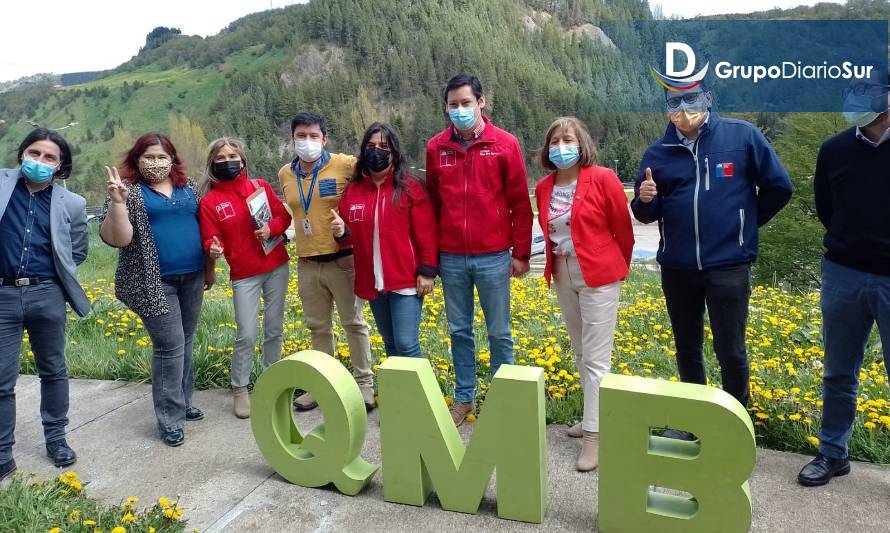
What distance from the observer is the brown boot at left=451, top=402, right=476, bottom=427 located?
4211 mm

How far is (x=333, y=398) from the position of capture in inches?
136

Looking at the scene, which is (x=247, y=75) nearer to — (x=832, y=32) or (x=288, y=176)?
(x=832, y=32)

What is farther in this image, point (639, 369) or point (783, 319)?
point (783, 319)

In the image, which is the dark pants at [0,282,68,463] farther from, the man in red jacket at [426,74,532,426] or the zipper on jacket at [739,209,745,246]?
the zipper on jacket at [739,209,745,246]

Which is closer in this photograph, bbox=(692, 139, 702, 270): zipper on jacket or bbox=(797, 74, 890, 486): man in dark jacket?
bbox=(797, 74, 890, 486): man in dark jacket

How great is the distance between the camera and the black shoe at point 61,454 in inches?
157

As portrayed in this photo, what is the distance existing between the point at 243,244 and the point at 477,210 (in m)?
1.66

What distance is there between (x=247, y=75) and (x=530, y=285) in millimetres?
110072

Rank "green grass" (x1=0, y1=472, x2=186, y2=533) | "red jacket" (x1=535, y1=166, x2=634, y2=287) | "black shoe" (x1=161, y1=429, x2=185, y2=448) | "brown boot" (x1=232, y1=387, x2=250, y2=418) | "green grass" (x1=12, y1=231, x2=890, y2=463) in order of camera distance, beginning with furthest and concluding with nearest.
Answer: "brown boot" (x1=232, y1=387, x2=250, y2=418) → "black shoe" (x1=161, y1=429, x2=185, y2=448) → "green grass" (x1=12, y1=231, x2=890, y2=463) → "red jacket" (x1=535, y1=166, x2=634, y2=287) → "green grass" (x1=0, y1=472, x2=186, y2=533)

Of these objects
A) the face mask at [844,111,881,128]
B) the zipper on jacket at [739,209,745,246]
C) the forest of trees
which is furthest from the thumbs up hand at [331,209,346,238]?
the forest of trees

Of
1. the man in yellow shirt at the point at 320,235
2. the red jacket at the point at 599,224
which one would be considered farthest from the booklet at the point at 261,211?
the red jacket at the point at 599,224

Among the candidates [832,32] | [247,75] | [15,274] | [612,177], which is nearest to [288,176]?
[15,274]

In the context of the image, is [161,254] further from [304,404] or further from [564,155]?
[564,155]

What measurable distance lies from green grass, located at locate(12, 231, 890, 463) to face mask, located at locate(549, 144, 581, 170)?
1.61 metres
